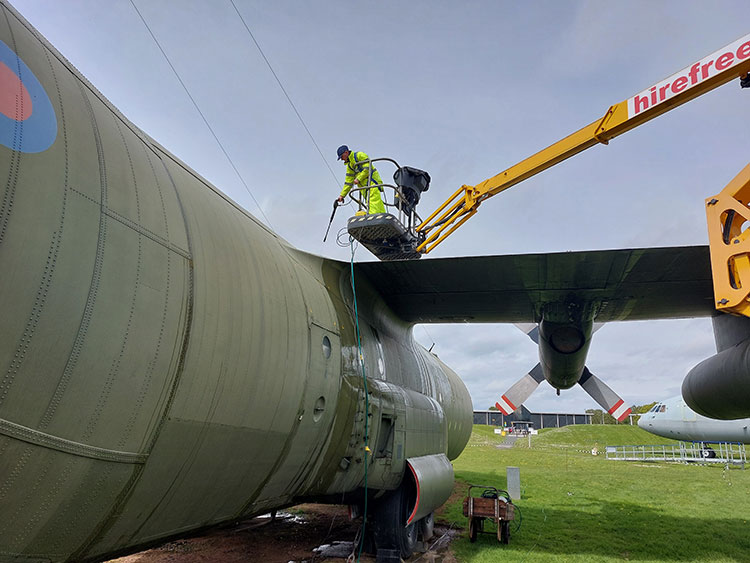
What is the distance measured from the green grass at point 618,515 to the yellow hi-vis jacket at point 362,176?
19.7 ft

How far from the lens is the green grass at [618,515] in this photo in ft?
30.2

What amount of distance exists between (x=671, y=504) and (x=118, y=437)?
1644 centimetres

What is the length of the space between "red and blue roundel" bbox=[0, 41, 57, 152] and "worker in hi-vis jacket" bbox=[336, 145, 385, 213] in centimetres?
543

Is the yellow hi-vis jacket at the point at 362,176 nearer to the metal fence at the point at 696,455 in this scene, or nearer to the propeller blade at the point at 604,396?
the propeller blade at the point at 604,396

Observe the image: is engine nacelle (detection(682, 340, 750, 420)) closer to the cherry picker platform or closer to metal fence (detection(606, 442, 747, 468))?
the cherry picker platform

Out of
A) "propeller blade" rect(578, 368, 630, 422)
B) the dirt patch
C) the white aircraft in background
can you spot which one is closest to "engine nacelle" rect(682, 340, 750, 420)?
"propeller blade" rect(578, 368, 630, 422)

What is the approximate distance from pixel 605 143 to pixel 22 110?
7.63 meters

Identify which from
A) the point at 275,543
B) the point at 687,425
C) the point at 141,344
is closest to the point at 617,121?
the point at 141,344

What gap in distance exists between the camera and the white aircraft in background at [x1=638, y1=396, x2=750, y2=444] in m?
26.9

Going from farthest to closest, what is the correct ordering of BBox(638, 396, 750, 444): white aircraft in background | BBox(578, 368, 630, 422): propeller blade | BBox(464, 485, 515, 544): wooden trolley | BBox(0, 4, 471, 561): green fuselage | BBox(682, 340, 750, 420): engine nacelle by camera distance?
1. BBox(638, 396, 750, 444): white aircraft in background
2. BBox(578, 368, 630, 422): propeller blade
3. BBox(464, 485, 515, 544): wooden trolley
4. BBox(682, 340, 750, 420): engine nacelle
5. BBox(0, 4, 471, 561): green fuselage

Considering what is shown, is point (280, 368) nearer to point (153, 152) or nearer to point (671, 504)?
point (153, 152)

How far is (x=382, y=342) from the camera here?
8.47 metres

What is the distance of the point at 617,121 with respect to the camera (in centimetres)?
761

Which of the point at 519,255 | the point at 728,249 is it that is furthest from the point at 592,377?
the point at 728,249
